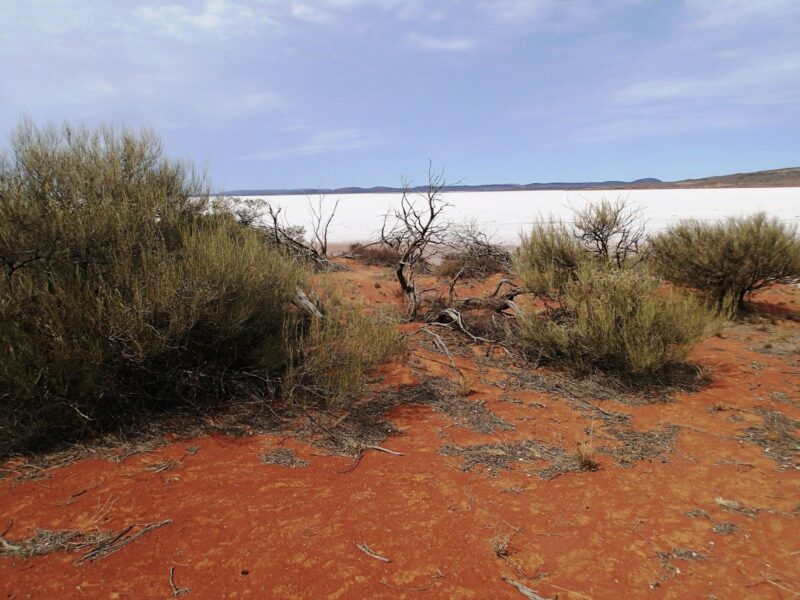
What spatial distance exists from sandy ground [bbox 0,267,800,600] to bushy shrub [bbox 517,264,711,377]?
1353 millimetres

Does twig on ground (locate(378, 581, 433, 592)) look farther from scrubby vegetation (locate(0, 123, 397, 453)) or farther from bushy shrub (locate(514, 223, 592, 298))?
bushy shrub (locate(514, 223, 592, 298))

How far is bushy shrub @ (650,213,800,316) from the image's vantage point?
409 inches

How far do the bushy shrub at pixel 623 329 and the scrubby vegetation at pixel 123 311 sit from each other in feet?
9.50

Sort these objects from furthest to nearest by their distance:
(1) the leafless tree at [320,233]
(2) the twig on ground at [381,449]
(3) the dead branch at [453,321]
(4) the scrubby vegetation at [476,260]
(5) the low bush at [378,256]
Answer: (5) the low bush at [378,256] < (1) the leafless tree at [320,233] < (4) the scrubby vegetation at [476,260] < (3) the dead branch at [453,321] < (2) the twig on ground at [381,449]

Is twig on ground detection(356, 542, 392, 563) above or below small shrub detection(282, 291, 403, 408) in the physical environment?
below

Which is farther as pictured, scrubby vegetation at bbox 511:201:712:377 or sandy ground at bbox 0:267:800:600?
scrubby vegetation at bbox 511:201:712:377

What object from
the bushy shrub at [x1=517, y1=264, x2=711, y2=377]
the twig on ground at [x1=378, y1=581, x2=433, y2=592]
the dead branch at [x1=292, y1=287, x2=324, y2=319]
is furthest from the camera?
the bushy shrub at [x1=517, y1=264, x2=711, y2=377]

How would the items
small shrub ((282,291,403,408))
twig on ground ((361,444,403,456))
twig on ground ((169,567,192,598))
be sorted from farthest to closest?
1. small shrub ((282,291,403,408))
2. twig on ground ((361,444,403,456))
3. twig on ground ((169,567,192,598))

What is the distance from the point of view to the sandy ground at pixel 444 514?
2.76 metres

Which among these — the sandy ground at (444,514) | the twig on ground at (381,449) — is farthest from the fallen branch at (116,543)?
the twig on ground at (381,449)

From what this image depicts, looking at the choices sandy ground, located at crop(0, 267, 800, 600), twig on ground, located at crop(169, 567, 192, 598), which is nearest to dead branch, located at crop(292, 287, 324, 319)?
sandy ground, located at crop(0, 267, 800, 600)

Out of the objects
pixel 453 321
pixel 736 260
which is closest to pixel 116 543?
pixel 453 321

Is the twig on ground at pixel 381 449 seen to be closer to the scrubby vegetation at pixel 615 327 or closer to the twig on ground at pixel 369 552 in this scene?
the twig on ground at pixel 369 552

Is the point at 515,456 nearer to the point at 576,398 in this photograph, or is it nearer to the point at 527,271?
the point at 576,398
